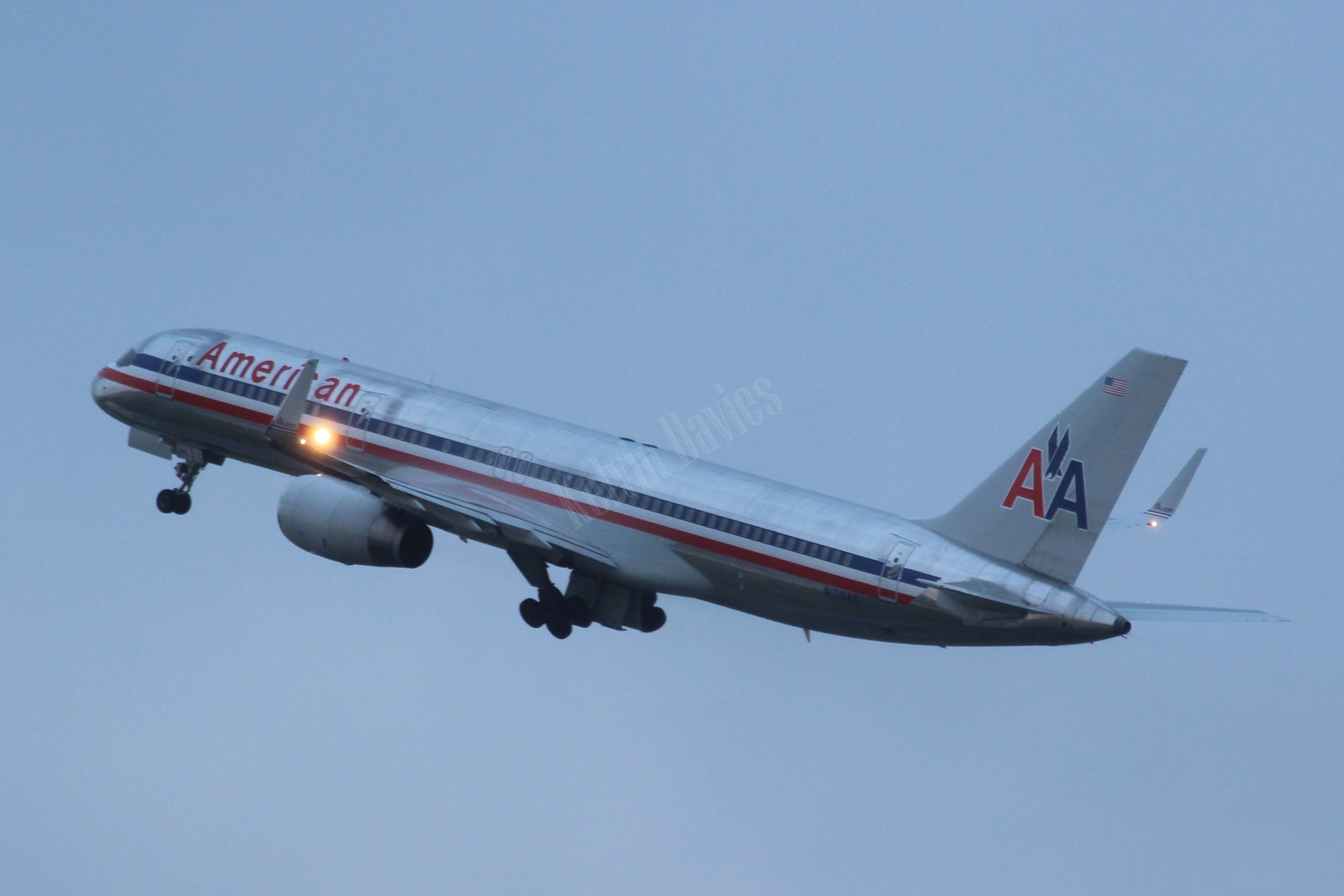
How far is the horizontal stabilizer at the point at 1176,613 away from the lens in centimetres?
4009

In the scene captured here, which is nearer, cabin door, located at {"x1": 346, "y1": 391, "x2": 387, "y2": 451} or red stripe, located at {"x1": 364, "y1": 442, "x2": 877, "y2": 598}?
red stripe, located at {"x1": 364, "y1": 442, "x2": 877, "y2": 598}

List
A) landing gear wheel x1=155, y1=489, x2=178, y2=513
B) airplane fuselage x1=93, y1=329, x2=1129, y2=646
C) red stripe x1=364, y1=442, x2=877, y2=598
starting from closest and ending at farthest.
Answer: airplane fuselage x1=93, y1=329, x2=1129, y2=646 < red stripe x1=364, y1=442, x2=877, y2=598 < landing gear wheel x1=155, y1=489, x2=178, y2=513

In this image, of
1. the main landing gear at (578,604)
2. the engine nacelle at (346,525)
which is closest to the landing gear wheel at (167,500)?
the engine nacelle at (346,525)

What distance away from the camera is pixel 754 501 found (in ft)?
146

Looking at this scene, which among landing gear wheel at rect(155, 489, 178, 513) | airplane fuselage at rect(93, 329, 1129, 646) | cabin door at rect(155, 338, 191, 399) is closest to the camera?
airplane fuselage at rect(93, 329, 1129, 646)

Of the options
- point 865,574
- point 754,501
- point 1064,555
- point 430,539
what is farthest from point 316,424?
point 1064,555

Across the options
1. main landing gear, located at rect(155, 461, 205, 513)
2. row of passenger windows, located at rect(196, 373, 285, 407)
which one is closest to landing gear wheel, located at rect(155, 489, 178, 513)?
main landing gear, located at rect(155, 461, 205, 513)

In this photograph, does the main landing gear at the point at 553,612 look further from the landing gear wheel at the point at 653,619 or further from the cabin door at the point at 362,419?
the cabin door at the point at 362,419

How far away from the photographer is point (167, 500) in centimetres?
5647

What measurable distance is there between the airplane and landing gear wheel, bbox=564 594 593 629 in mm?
51

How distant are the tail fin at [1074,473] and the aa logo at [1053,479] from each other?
15 millimetres

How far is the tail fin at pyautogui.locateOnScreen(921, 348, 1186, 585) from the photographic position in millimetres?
40031

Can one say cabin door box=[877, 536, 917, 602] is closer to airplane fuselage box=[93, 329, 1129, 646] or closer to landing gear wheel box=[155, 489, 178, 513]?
airplane fuselage box=[93, 329, 1129, 646]

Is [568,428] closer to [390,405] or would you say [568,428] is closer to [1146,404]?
[390,405]
